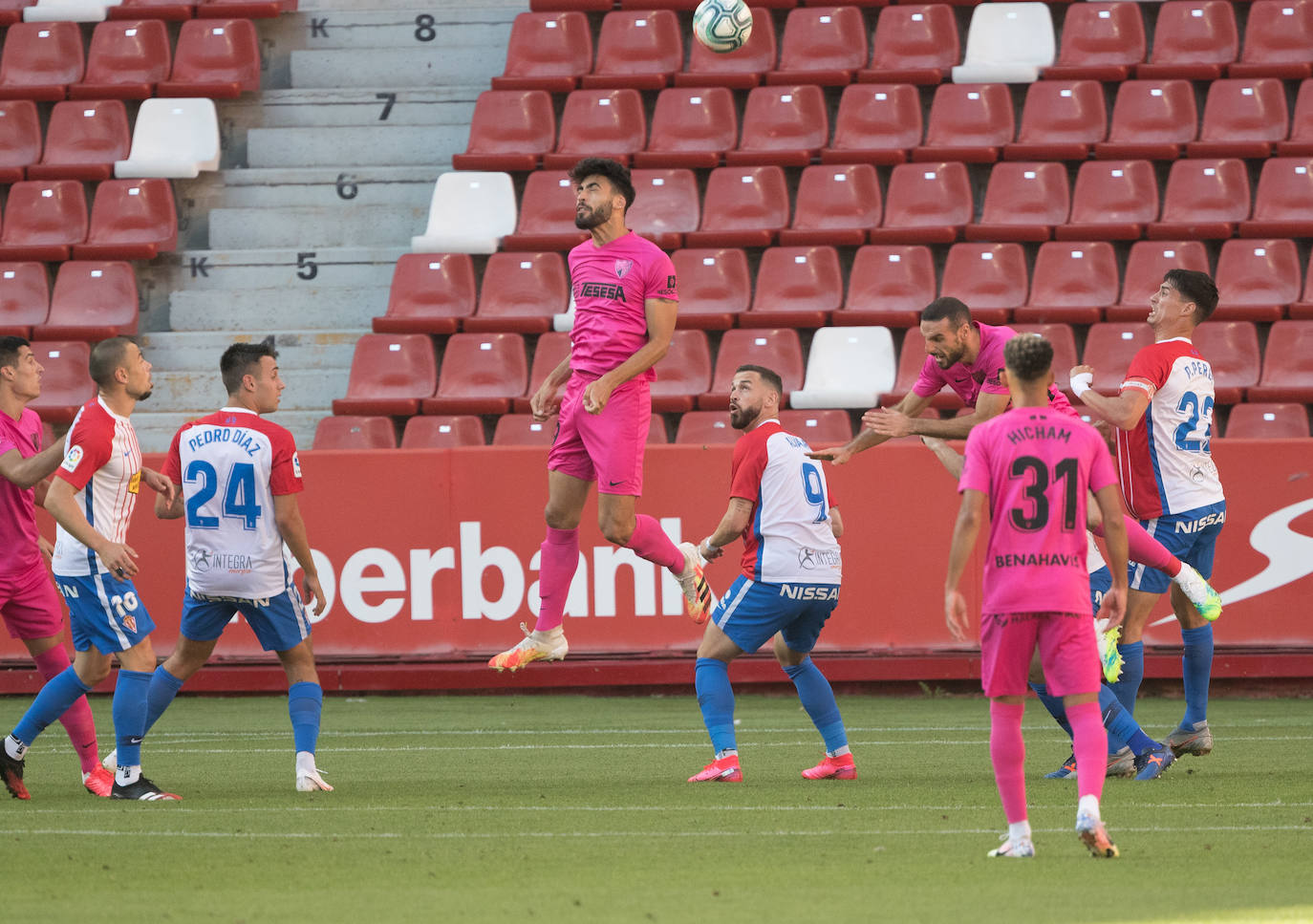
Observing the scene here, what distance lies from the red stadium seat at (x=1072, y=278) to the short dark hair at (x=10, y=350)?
794 cm

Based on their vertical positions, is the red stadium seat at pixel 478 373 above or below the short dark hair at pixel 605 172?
below

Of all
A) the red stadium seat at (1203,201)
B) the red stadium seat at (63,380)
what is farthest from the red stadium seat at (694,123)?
the red stadium seat at (63,380)

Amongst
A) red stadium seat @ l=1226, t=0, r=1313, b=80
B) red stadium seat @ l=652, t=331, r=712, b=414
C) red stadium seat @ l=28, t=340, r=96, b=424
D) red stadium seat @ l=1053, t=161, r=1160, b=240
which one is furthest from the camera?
red stadium seat @ l=1226, t=0, r=1313, b=80

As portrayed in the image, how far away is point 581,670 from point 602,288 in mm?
4459

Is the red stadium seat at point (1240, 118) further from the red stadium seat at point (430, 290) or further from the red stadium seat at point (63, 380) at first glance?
the red stadium seat at point (63, 380)

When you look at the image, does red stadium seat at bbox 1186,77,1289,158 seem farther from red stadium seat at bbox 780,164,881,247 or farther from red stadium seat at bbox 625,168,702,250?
red stadium seat at bbox 625,168,702,250

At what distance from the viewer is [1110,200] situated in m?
14.1

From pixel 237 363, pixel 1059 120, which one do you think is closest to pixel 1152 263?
pixel 1059 120

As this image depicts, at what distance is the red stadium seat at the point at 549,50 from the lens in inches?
622

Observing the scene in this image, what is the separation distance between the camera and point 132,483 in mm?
7500

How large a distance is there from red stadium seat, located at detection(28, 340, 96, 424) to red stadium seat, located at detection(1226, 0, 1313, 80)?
32.7 ft

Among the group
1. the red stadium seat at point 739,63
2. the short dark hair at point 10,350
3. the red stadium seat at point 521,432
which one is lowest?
the red stadium seat at point 521,432

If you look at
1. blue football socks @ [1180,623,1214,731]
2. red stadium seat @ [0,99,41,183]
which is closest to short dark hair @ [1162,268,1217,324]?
blue football socks @ [1180,623,1214,731]

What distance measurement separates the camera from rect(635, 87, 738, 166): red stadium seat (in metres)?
15.0
